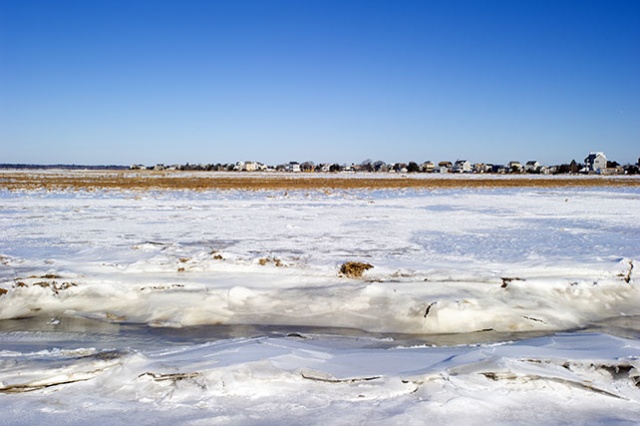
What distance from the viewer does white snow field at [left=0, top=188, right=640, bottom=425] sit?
141 inches

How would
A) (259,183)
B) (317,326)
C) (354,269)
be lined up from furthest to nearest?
(259,183) < (354,269) < (317,326)

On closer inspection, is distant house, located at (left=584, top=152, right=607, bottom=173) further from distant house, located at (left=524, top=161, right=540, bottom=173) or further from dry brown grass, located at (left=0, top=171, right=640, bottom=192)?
dry brown grass, located at (left=0, top=171, right=640, bottom=192)

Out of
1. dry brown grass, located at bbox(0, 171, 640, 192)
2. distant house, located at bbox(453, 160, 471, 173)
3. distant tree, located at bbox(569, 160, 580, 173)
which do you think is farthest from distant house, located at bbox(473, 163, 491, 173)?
dry brown grass, located at bbox(0, 171, 640, 192)

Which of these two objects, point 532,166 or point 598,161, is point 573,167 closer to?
point 598,161

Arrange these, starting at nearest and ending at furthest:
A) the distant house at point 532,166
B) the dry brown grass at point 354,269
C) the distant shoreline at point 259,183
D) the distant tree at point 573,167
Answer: the dry brown grass at point 354,269, the distant shoreline at point 259,183, the distant tree at point 573,167, the distant house at point 532,166

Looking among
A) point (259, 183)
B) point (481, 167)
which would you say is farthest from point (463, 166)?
point (259, 183)

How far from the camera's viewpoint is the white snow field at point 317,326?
3570mm

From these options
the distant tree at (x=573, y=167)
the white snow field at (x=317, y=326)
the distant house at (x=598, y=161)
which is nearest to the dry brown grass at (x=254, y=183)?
the white snow field at (x=317, y=326)

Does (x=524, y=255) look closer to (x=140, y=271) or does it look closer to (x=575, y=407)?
(x=575, y=407)

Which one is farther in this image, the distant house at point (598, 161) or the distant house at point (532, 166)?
the distant house at point (532, 166)

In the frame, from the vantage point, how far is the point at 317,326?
6.22 meters

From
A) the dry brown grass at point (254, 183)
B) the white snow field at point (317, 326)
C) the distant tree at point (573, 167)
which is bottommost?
the white snow field at point (317, 326)

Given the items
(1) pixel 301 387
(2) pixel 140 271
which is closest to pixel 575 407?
(1) pixel 301 387

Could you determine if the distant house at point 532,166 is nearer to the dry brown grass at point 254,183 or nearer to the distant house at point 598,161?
the distant house at point 598,161
